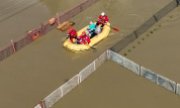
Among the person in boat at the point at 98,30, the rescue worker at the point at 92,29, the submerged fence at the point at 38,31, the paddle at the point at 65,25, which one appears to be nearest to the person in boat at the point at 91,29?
the rescue worker at the point at 92,29

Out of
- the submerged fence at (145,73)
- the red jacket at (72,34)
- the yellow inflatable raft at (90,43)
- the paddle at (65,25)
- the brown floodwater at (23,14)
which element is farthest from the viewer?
the brown floodwater at (23,14)

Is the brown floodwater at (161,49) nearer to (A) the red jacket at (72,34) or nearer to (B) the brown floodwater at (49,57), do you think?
(B) the brown floodwater at (49,57)

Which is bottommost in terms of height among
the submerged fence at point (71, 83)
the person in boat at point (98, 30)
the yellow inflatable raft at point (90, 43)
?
the submerged fence at point (71, 83)

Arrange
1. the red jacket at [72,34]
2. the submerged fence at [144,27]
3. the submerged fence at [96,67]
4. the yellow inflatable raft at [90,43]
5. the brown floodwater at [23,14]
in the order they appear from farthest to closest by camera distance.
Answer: the brown floodwater at [23,14] < the submerged fence at [144,27] < the yellow inflatable raft at [90,43] < the red jacket at [72,34] < the submerged fence at [96,67]

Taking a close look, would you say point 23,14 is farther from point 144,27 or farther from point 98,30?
point 144,27

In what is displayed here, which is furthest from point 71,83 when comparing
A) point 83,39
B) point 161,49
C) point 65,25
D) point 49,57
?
point 65,25

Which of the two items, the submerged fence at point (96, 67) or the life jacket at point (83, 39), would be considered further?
the life jacket at point (83, 39)

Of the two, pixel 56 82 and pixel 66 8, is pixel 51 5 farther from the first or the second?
pixel 56 82

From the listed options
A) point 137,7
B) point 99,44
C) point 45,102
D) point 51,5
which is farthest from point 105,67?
point 51,5
